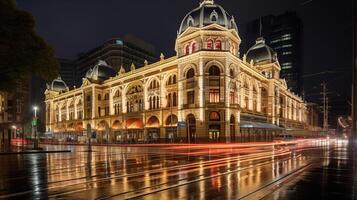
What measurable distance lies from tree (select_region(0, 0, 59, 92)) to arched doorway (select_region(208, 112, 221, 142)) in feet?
98.7

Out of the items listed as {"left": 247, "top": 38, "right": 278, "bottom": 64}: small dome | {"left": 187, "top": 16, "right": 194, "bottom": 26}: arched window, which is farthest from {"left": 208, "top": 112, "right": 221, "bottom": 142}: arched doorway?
{"left": 247, "top": 38, "right": 278, "bottom": 64}: small dome

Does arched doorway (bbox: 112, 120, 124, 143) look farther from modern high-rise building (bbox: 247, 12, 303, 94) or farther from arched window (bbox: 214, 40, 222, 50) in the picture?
modern high-rise building (bbox: 247, 12, 303, 94)

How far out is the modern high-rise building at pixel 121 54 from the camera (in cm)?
12688

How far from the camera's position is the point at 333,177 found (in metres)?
12.8

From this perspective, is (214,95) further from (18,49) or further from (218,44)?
(18,49)

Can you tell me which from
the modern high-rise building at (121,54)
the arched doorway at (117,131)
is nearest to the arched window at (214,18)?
the arched doorway at (117,131)

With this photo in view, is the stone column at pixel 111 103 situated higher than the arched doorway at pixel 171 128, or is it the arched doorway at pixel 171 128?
the stone column at pixel 111 103

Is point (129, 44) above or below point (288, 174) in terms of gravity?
above

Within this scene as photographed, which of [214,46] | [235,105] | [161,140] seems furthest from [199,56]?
[161,140]

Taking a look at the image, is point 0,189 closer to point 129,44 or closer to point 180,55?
point 180,55

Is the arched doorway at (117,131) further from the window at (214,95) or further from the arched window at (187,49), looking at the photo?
the window at (214,95)

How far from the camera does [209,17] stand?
52062mm

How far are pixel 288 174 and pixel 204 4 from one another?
149 ft

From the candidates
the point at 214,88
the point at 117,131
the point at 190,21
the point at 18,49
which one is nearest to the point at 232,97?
the point at 214,88
